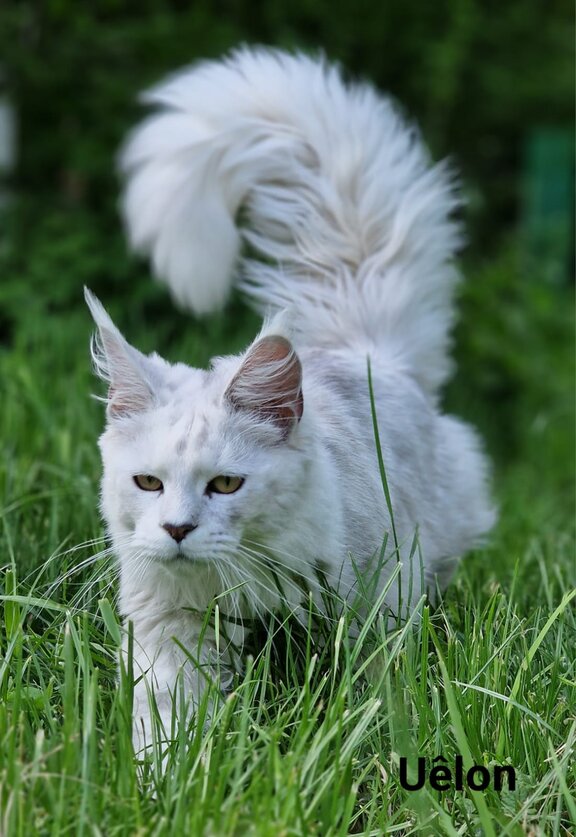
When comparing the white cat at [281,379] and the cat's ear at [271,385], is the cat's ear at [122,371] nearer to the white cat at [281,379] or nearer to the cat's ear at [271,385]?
→ the white cat at [281,379]

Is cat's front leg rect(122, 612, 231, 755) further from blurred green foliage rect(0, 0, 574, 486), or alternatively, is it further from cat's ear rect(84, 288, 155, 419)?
blurred green foliage rect(0, 0, 574, 486)

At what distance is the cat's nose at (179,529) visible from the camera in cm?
245

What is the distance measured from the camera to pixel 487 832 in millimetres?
2062

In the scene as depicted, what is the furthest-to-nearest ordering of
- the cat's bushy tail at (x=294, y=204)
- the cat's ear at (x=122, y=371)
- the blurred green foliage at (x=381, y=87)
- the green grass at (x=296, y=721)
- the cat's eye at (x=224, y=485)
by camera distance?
the blurred green foliage at (x=381, y=87) → the cat's bushy tail at (x=294, y=204) → the cat's ear at (x=122, y=371) → the cat's eye at (x=224, y=485) → the green grass at (x=296, y=721)

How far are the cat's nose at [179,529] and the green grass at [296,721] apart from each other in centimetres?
20

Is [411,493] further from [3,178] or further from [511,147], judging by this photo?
[511,147]

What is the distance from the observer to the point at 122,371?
8.89 ft

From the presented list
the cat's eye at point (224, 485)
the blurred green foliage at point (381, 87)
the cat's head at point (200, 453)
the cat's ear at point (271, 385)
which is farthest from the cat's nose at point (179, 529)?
the blurred green foliage at point (381, 87)

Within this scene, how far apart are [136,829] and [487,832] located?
2.04 feet

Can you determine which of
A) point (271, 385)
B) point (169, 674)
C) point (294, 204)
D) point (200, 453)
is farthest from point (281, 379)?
point (294, 204)

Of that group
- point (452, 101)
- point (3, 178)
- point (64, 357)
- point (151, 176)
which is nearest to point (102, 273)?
point (3, 178)

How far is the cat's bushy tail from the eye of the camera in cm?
379

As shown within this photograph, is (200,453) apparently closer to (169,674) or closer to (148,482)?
(148,482)

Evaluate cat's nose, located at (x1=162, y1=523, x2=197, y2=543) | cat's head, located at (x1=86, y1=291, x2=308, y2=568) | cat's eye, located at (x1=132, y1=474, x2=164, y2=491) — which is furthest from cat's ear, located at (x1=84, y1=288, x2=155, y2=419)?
cat's nose, located at (x1=162, y1=523, x2=197, y2=543)
